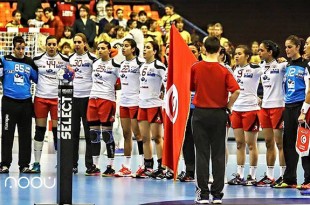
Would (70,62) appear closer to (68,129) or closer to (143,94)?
(143,94)

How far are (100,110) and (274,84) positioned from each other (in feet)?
9.57

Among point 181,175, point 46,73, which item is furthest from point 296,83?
point 46,73

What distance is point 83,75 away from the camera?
15.6 m

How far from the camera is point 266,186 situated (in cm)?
1440

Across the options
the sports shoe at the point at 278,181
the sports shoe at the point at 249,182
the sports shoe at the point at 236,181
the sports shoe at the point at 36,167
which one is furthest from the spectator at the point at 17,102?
the sports shoe at the point at 278,181

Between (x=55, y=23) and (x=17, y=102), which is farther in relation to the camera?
(x=55, y=23)

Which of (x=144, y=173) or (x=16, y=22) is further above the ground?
(x=16, y=22)

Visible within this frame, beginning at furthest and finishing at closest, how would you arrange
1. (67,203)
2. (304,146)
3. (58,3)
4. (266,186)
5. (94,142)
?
(58,3) → (94,142) → (266,186) → (304,146) → (67,203)

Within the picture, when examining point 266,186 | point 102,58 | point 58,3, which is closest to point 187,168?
point 266,186

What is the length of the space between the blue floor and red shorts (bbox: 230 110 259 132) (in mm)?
979

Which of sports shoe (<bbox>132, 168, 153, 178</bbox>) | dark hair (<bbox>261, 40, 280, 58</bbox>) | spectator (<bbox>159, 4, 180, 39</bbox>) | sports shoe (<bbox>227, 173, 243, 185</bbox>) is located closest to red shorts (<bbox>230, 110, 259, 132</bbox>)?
sports shoe (<bbox>227, 173, 243, 185</bbox>)

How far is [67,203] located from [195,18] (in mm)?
16444

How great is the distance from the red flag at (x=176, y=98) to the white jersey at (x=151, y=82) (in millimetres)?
2167

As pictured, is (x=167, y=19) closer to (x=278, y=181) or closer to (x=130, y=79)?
(x=130, y=79)
